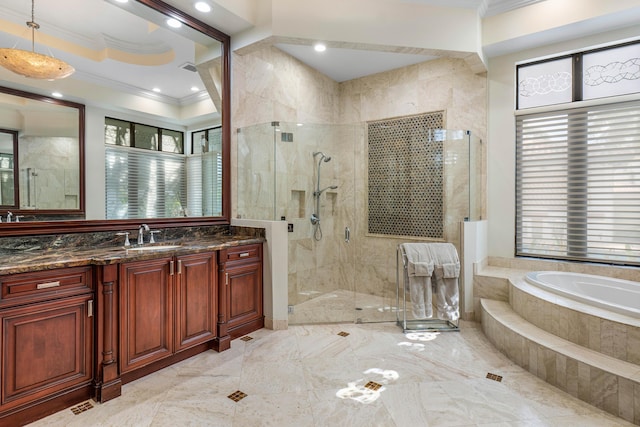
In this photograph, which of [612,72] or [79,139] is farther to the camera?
[612,72]

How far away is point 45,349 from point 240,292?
4.51 ft

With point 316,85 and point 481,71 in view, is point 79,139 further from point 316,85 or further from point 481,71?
point 481,71

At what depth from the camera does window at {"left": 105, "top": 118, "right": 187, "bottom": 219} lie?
2.53 metres

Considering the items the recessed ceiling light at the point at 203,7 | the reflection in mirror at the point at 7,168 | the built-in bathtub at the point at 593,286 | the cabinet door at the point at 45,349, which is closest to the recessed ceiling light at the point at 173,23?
the recessed ceiling light at the point at 203,7

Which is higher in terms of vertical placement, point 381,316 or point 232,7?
→ point 232,7

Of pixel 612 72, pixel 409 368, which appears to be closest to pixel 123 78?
pixel 409 368

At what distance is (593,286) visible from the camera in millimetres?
3029

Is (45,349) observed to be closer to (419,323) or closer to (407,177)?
(419,323)

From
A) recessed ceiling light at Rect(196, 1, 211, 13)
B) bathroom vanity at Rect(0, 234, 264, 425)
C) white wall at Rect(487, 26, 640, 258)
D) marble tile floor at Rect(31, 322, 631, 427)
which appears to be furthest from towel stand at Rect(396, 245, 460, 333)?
recessed ceiling light at Rect(196, 1, 211, 13)

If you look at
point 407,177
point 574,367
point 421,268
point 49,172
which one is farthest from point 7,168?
point 574,367

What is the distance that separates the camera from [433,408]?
1.91m

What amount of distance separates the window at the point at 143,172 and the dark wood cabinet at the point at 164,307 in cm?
65

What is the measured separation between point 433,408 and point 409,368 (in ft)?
1.53

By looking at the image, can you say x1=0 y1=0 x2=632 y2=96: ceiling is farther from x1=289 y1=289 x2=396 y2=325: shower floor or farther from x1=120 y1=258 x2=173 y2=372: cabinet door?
x1=289 y1=289 x2=396 y2=325: shower floor
